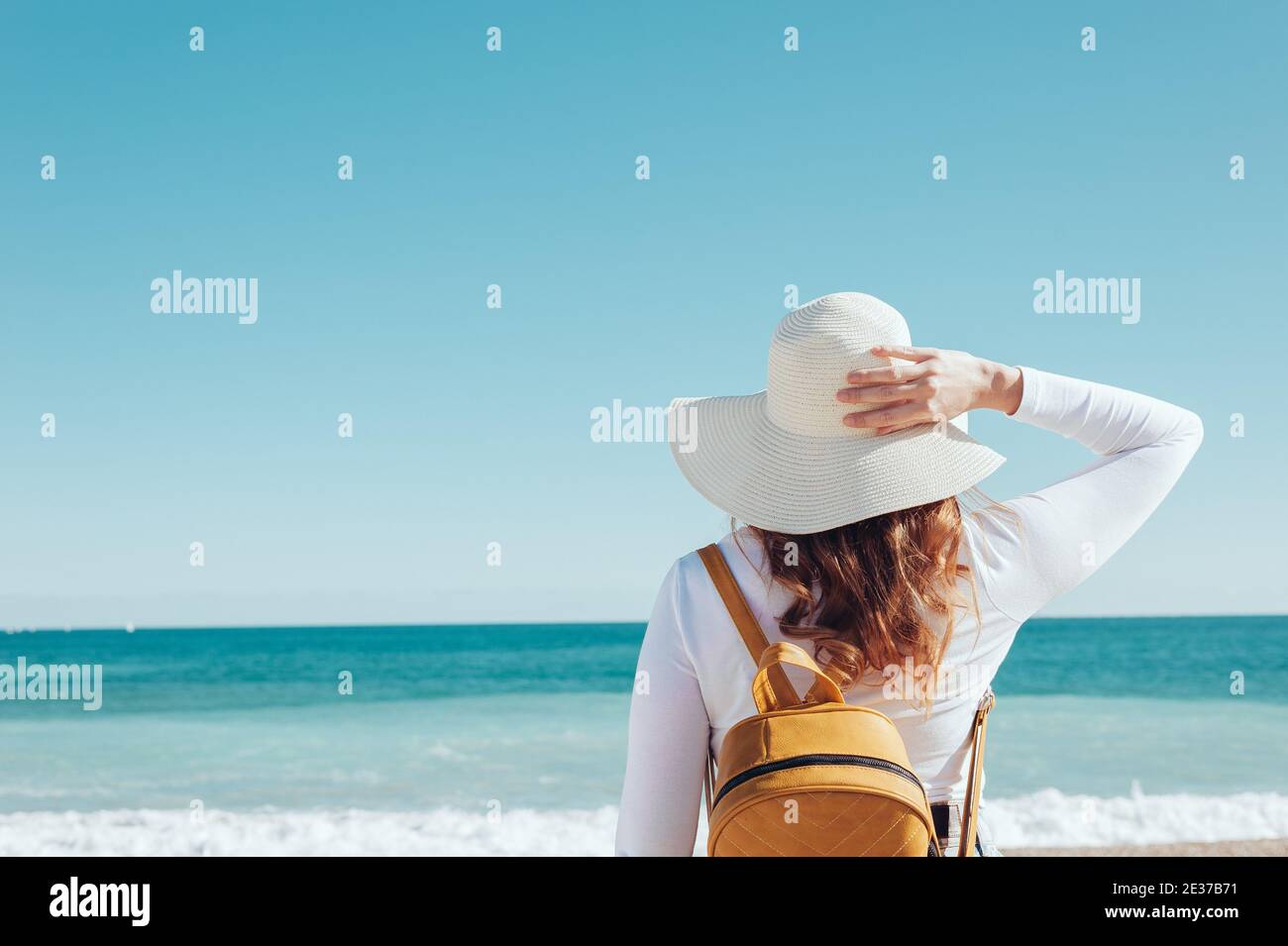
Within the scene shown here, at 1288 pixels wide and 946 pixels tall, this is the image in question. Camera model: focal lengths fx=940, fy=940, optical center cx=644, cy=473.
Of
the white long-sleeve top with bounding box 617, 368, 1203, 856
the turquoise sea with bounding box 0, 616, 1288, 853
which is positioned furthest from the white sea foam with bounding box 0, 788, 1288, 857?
the white long-sleeve top with bounding box 617, 368, 1203, 856

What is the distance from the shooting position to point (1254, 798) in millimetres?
10234

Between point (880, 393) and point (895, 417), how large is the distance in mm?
42

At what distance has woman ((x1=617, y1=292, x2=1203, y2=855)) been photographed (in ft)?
4.32

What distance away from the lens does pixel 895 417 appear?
1424mm

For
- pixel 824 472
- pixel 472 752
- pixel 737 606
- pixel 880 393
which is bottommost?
pixel 472 752

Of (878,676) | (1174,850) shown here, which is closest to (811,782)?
(878,676)

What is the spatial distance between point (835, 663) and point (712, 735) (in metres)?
0.22

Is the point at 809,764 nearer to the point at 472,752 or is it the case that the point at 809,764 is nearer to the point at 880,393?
the point at 880,393

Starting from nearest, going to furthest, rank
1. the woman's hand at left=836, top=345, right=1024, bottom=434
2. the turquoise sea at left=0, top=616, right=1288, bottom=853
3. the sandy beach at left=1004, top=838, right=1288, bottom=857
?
the woman's hand at left=836, top=345, right=1024, bottom=434, the sandy beach at left=1004, top=838, right=1288, bottom=857, the turquoise sea at left=0, top=616, right=1288, bottom=853

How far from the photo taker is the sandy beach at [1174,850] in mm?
7121

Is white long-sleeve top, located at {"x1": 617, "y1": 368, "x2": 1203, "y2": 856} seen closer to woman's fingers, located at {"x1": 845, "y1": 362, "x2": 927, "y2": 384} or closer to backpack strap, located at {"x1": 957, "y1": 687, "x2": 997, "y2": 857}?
backpack strap, located at {"x1": 957, "y1": 687, "x2": 997, "y2": 857}

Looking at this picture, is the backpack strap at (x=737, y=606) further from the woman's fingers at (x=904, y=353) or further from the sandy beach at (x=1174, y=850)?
the sandy beach at (x=1174, y=850)

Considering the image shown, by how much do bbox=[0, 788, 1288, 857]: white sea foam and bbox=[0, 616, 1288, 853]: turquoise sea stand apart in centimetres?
4
